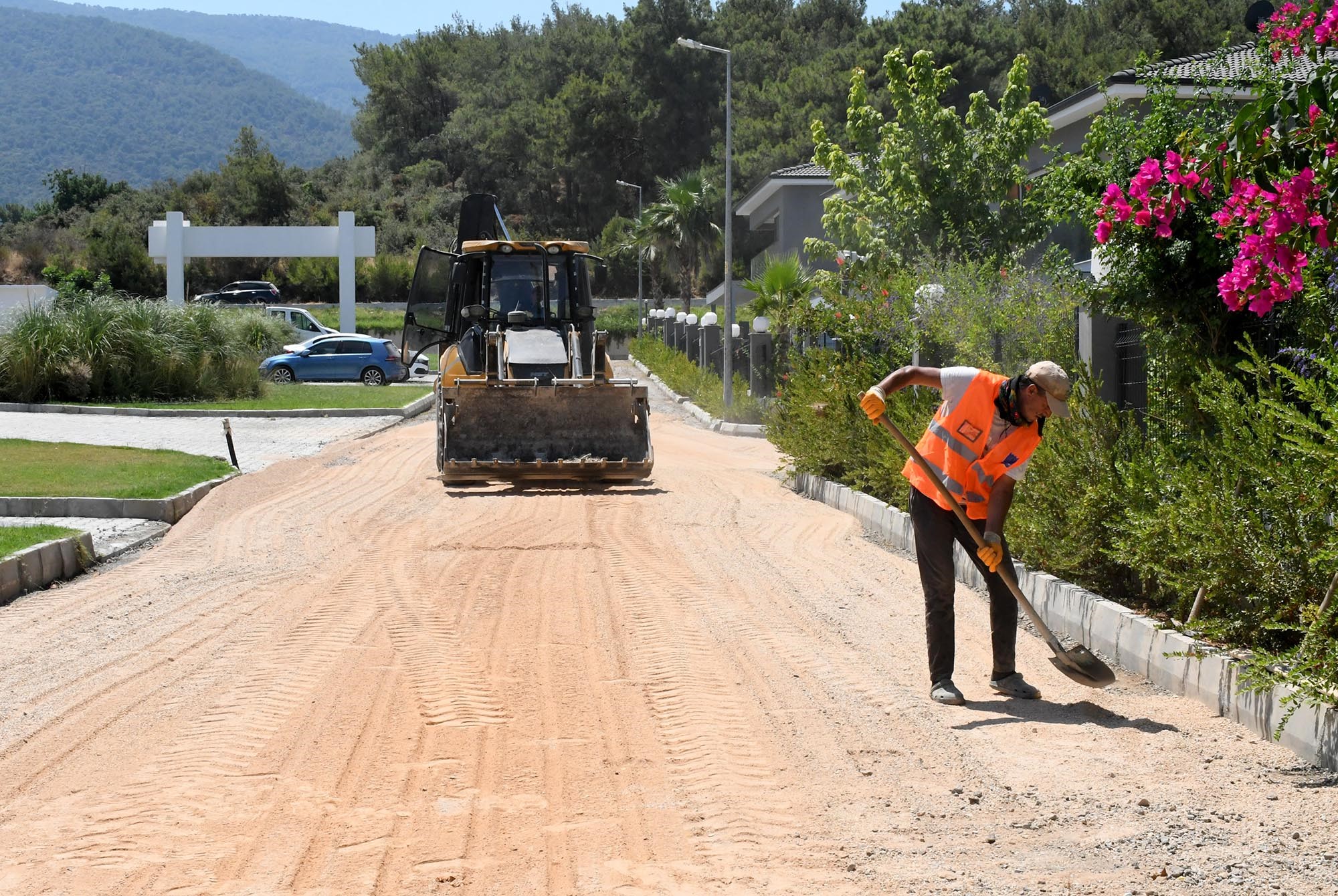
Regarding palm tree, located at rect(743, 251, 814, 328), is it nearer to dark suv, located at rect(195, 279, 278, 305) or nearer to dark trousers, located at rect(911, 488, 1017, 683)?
dark trousers, located at rect(911, 488, 1017, 683)

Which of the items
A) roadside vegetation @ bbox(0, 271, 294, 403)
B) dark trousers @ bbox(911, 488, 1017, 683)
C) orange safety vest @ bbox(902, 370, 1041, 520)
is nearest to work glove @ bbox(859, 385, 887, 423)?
orange safety vest @ bbox(902, 370, 1041, 520)

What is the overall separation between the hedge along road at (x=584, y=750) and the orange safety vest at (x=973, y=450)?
41.3 inches

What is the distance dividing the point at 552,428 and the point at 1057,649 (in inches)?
394

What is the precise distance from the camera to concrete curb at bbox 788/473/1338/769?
624 cm

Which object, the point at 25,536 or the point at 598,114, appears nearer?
the point at 25,536

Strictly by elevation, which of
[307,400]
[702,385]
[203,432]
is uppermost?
[702,385]

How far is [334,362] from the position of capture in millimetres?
38844

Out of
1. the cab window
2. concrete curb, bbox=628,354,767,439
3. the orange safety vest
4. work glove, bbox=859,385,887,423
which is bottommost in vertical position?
concrete curb, bbox=628,354,767,439

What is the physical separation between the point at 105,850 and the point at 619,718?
251 centimetres

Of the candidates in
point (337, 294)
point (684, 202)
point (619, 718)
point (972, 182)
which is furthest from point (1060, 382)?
point (337, 294)

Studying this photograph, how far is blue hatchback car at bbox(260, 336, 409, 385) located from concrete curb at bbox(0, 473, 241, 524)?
2446 centimetres

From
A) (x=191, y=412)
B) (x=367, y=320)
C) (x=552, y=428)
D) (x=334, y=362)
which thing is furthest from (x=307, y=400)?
(x=367, y=320)

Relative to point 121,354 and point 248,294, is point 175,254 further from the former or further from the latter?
point 121,354

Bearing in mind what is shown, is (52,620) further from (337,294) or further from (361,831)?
(337,294)
